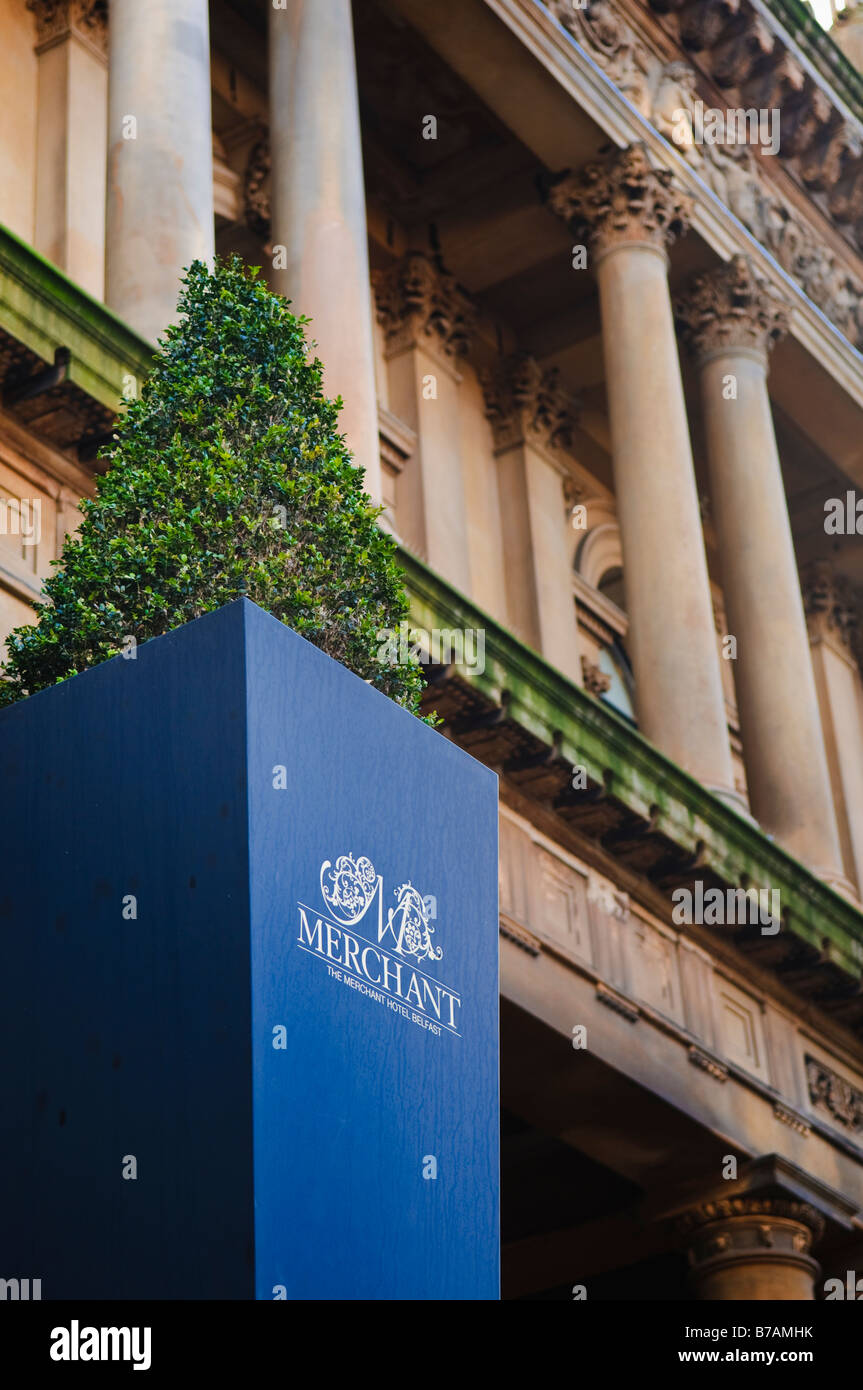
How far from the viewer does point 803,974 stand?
57.2 feet

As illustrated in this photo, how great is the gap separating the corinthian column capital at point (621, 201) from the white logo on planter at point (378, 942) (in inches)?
594

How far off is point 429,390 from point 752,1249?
909 cm

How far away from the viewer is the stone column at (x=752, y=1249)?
16.0m

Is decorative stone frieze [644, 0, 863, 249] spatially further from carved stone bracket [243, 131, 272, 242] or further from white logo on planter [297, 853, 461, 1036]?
white logo on planter [297, 853, 461, 1036]


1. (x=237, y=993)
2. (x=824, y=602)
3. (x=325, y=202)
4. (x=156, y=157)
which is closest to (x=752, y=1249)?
(x=325, y=202)

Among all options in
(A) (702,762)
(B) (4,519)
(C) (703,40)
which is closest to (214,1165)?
(B) (4,519)

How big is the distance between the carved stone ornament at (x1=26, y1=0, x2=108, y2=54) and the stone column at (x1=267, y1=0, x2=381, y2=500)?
4.52 ft

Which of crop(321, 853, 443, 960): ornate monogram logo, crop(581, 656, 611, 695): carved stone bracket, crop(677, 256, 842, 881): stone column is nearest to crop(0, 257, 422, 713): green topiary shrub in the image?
crop(321, 853, 443, 960): ornate monogram logo

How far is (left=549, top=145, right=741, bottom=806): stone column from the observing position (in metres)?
18.2

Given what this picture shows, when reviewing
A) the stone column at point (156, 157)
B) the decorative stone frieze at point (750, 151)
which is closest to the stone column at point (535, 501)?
the decorative stone frieze at point (750, 151)

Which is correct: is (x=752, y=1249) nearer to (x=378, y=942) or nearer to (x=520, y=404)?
(x=520, y=404)

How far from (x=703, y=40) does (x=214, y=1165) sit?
19108mm

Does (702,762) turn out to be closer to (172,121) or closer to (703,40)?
(172,121)

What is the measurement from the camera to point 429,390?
21.6 meters
